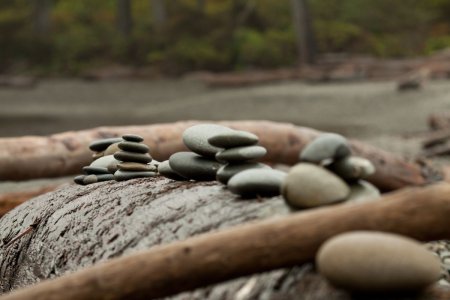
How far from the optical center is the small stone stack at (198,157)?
11.0 ft

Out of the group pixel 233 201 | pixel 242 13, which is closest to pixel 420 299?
pixel 233 201

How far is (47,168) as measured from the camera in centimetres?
658

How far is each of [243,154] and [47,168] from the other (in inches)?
151

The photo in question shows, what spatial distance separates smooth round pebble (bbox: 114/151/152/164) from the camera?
3.89 m

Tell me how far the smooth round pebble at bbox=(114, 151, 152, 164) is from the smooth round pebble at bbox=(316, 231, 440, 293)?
1900 millimetres

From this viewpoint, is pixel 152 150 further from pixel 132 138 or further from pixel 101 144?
pixel 132 138

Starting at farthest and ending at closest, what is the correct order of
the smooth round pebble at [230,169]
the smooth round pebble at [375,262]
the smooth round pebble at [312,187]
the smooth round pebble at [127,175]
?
1. the smooth round pebble at [127,175]
2. the smooth round pebble at [230,169]
3. the smooth round pebble at [312,187]
4. the smooth round pebble at [375,262]

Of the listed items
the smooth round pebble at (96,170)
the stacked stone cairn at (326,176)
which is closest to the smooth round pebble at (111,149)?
the smooth round pebble at (96,170)

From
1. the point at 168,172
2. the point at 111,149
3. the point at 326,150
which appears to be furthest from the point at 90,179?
the point at 326,150

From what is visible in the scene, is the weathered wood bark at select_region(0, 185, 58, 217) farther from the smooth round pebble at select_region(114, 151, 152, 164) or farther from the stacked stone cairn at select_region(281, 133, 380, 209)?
the stacked stone cairn at select_region(281, 133, 380, 209)

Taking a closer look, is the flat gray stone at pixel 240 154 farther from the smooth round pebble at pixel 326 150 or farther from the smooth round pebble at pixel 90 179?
the smooth round pebble at pixel 90 179

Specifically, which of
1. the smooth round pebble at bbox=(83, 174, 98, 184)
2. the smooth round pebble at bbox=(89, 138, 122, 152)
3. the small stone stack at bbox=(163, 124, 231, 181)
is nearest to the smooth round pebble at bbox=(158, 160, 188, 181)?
the small stone stack at bbox=(163, 124, 231, 181)

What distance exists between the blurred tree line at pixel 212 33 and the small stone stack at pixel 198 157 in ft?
69.3

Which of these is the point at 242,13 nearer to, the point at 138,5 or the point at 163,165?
the point at 138,5
